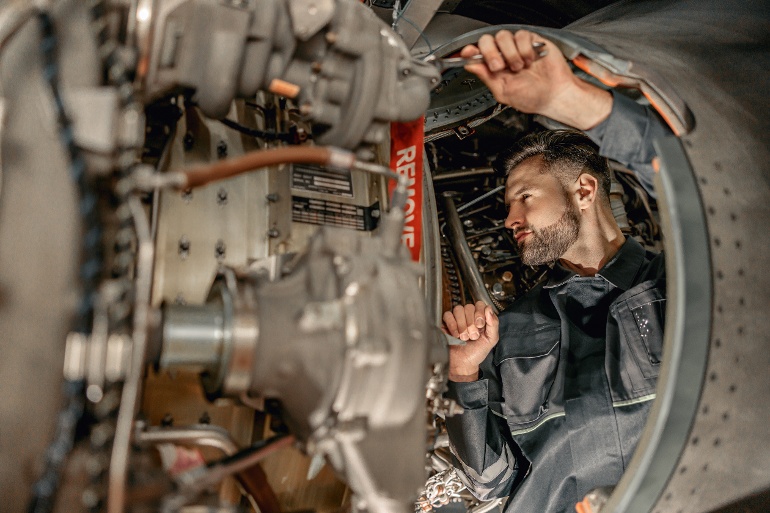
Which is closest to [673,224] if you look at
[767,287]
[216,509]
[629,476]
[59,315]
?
[767,287]

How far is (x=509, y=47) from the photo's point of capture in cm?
180

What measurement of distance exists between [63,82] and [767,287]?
1535 millimetres

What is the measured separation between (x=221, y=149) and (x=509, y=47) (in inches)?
31.2

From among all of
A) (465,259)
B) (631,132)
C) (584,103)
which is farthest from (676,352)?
(465,259)

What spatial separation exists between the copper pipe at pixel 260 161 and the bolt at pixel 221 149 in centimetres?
36

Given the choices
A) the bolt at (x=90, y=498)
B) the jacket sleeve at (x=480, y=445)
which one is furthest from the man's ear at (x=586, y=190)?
the bolt at (x=90, y=498)

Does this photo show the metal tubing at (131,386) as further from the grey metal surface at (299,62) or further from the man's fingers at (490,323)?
the man's fingers at (490,323)

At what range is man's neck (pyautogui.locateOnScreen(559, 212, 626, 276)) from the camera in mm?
2857

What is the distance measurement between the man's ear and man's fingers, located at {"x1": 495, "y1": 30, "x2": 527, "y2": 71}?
1258 millimetres

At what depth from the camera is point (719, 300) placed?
1439mm

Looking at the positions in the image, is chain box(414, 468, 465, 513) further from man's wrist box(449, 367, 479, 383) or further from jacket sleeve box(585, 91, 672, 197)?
jacket sleeve box(585, 91, 672, 197)

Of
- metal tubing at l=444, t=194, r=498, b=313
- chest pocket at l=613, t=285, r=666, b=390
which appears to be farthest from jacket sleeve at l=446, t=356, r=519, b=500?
chest pocket at l=613, t=285, r=666, b=390

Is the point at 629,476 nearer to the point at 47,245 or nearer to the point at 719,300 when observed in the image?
the point at 719,300

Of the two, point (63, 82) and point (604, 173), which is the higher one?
point (604, 173)
